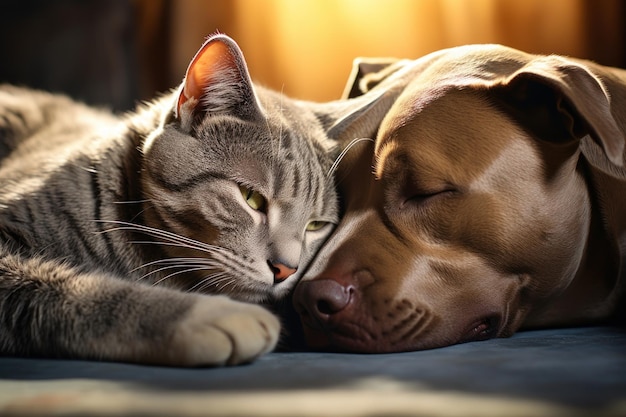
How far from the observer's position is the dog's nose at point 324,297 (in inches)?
43.5

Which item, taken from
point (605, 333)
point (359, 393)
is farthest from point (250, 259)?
point (605, 333)

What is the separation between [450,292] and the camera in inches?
45.3

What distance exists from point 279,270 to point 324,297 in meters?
0.16

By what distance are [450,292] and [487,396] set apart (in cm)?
44

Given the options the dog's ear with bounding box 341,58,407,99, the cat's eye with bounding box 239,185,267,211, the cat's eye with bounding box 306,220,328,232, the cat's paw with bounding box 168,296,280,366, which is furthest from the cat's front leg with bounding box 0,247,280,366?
the dog's ear with bounding box 341,58,407,99

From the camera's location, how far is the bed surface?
0.68 m

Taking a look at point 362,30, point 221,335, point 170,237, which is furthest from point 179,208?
point 362,30

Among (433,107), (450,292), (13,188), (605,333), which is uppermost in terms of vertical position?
(433,107)

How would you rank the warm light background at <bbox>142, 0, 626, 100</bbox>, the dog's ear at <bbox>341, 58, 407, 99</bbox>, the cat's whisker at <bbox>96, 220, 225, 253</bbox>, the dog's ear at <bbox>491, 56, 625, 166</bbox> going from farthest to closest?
the warm light background at <bbox>142, 0, 626, 100</bbox> → the dog's ear at <bbox>341, 58, 407, 99</bbox> → the cat's whisker at <bbox>96, 220, 225, 253</bbox> → the dog's ear at <bbox>491, 56, 625, 166</bbox>

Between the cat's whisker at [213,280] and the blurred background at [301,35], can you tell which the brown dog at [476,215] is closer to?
the cat's whisker at [213,280]

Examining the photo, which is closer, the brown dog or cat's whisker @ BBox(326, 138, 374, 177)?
the brown dog

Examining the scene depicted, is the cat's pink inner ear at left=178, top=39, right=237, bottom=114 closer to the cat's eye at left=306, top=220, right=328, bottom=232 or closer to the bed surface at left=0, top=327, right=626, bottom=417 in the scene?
the cat's eye at left=306, top=220, right=328, bottom=232

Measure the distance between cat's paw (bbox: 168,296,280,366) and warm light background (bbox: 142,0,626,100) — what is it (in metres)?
1.52

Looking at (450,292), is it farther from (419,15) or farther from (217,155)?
(419,15)
